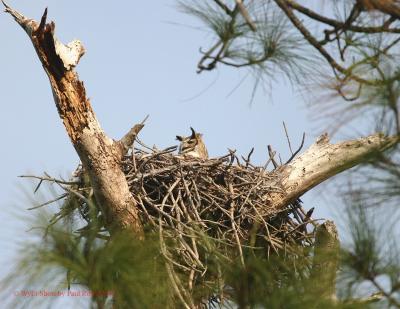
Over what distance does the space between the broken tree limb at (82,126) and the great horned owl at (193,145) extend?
2.32 meters

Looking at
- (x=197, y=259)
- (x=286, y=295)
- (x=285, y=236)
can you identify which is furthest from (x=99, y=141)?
(x=286, y=295)

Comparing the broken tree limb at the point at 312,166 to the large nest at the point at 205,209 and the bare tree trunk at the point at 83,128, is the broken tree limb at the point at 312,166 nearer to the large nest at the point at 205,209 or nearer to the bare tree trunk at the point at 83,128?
the large nest at the point at 205,209

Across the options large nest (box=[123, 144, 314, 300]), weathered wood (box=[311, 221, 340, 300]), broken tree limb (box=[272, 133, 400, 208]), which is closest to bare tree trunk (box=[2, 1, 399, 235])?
large nest (box=[123, 144, 314, 300])

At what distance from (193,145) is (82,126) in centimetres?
264

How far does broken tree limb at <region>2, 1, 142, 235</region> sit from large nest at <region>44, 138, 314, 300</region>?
25 cm

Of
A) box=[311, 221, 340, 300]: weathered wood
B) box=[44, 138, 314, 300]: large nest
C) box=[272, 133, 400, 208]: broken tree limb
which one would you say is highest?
box=[272, 133, 400, 208]: broken tree limb

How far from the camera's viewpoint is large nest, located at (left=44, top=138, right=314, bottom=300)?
5465 mm

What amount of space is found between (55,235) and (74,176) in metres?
2.57

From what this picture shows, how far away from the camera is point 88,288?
3363 millimetres

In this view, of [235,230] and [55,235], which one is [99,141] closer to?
[235,230]

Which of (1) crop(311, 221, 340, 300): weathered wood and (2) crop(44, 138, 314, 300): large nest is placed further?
(2) crop(44, 138, 314, 300): large nest

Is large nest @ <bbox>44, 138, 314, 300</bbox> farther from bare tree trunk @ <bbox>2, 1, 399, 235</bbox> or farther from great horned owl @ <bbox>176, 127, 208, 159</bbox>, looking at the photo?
great horned owl @ <bbox>176, 127, 208, 159</bbox>

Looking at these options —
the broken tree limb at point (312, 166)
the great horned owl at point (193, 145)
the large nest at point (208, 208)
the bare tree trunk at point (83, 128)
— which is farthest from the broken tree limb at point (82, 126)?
the great horned owl at point (193, 145)

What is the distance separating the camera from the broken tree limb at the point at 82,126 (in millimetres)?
A: 5133
